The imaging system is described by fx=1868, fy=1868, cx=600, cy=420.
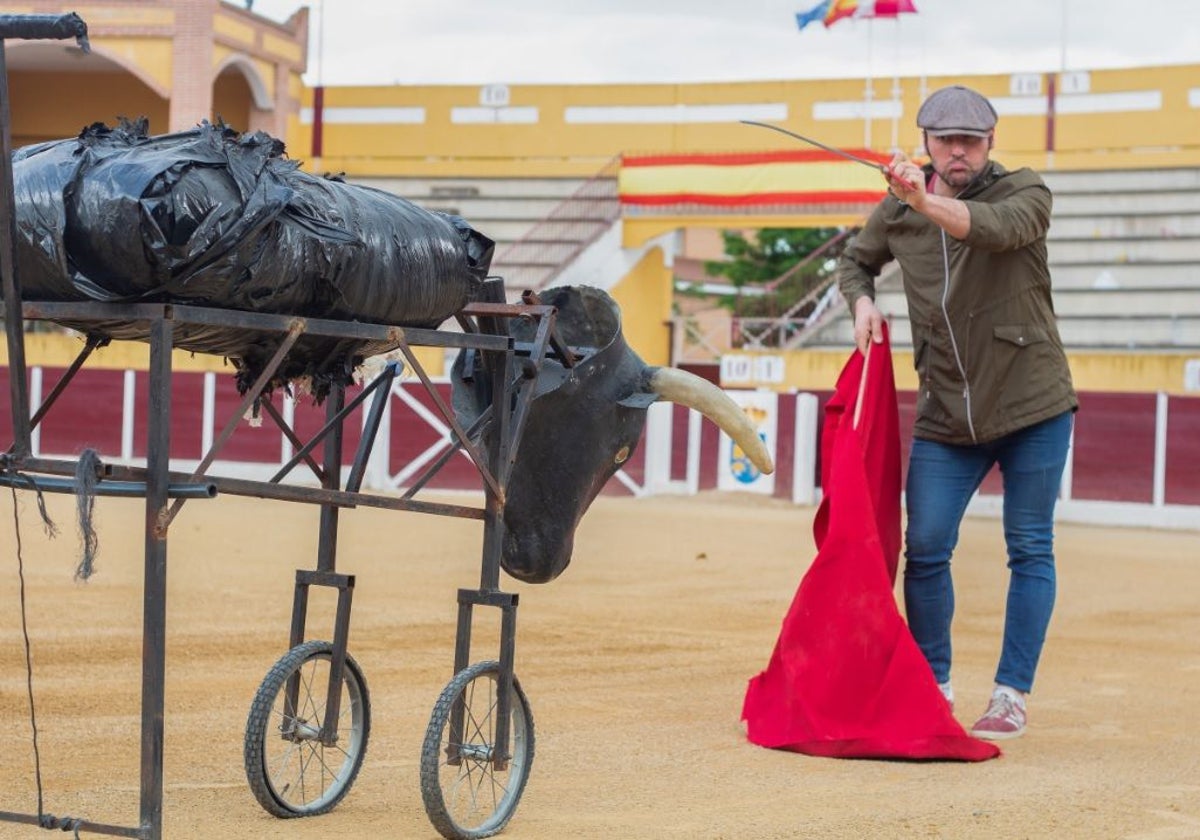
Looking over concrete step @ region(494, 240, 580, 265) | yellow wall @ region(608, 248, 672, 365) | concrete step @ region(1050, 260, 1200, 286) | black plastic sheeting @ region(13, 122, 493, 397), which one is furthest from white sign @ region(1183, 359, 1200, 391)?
black plastic sheeting @ region(13, 122, 493, 397)

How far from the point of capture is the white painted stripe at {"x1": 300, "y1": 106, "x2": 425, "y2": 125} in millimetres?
26969

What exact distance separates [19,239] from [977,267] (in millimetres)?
2541

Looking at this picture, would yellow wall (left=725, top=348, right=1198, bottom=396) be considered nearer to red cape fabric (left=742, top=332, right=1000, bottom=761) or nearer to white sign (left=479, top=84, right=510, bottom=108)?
white sign (left=479, top=84, right=510, bottom=108)

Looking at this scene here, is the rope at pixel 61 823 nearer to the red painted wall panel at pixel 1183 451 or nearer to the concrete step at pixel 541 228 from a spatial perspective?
the red painted wall panel at pixel 1183 451

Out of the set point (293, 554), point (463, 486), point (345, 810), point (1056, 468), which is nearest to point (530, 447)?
point (345, 810)

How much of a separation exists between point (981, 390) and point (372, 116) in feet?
76.5

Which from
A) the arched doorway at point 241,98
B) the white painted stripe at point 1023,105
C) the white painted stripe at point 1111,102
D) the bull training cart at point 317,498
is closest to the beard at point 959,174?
the bull training cart at point 317,498

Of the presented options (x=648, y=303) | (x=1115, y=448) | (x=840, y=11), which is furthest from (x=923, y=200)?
(x=840, y=11)

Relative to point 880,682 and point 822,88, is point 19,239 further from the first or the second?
point 822,88

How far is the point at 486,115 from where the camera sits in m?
27.2

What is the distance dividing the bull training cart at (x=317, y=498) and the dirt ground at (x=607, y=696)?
0.38ft

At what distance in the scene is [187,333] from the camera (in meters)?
3.00

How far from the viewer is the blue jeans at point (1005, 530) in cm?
461

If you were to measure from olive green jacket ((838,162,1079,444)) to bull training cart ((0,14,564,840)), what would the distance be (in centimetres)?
120
